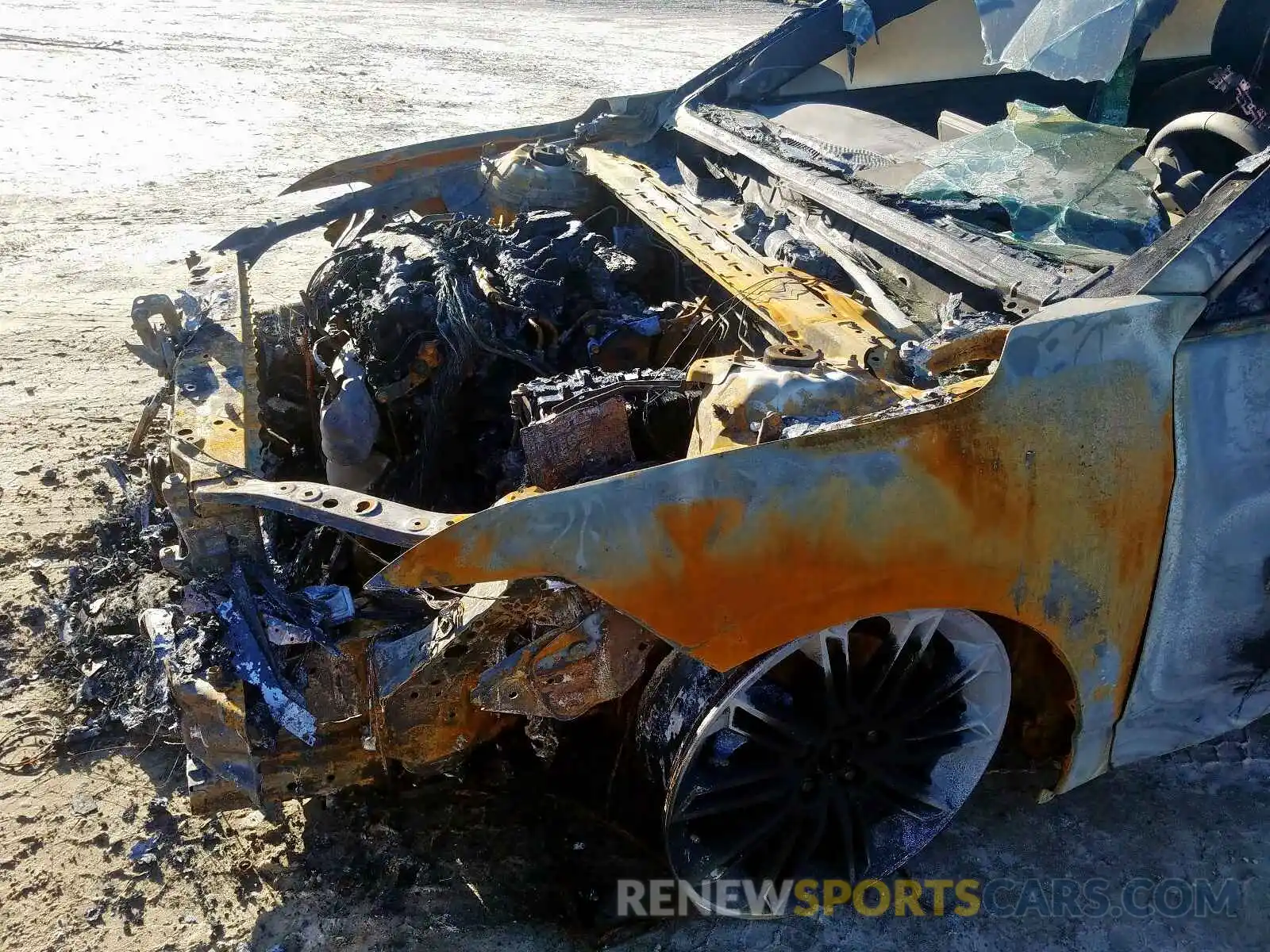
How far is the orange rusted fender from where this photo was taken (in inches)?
73.3

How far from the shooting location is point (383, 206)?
181 inches

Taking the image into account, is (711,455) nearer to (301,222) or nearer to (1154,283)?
(1154,283)

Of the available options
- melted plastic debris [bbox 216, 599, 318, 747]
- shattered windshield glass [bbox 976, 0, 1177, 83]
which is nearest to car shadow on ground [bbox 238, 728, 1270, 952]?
melted plastic debris [bbox 216, 599, 318, 747]

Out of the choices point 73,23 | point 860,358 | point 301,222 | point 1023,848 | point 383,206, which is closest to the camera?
point 860,358

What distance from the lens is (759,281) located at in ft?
9.77

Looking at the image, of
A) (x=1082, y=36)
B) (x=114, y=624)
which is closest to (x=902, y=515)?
(x=1082, y=36)

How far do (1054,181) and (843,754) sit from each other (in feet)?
6.65

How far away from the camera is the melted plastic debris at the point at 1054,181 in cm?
288

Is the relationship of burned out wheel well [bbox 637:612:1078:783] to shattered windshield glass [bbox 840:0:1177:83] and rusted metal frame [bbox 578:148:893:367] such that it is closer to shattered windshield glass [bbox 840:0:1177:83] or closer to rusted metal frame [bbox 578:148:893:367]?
rusted metal frame [bbox 578:148:893:367]

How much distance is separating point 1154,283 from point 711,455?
102 cm

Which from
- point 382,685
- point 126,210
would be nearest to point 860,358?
point 382,685

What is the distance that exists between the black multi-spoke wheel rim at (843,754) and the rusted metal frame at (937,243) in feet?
2.86

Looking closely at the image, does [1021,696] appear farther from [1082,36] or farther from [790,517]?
[1082,36]

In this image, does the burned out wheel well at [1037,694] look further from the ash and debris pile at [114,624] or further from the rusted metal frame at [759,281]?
the ash and debris pile at [114,624]
